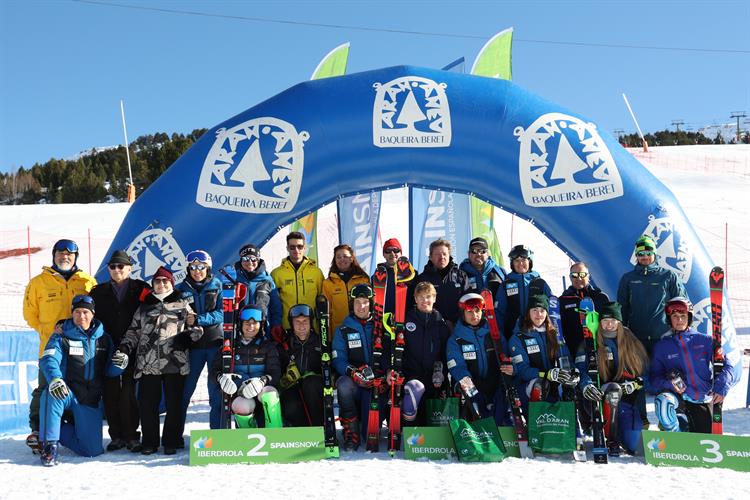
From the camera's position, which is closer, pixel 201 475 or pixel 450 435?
pixel 201 475

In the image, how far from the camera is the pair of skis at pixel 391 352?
461 cm

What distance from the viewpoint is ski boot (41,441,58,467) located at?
14.2 ft

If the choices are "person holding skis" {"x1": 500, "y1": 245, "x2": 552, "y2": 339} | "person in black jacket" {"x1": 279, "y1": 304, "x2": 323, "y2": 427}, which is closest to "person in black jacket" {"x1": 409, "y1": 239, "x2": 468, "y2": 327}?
"person holding skis" {"x1": 500, "y1": 245, "x2": 552, "y2": 339}

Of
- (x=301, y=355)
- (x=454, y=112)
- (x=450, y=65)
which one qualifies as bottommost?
(x=301, y=355)

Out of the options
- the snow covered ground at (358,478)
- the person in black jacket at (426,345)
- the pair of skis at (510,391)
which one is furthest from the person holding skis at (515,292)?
the snow covered ground at (358,478)

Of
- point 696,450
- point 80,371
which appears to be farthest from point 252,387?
point 696,450

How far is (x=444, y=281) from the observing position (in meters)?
5.44

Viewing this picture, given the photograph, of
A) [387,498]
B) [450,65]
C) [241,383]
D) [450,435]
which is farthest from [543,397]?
[450,65]

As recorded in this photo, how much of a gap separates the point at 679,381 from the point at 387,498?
227 centimetres

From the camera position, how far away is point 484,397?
4820 mm

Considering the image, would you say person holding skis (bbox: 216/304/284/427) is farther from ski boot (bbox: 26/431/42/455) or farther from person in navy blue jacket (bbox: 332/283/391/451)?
ski boot (bbox: 26/431/42/455)

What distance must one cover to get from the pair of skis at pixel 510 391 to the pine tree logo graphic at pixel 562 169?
1.58m

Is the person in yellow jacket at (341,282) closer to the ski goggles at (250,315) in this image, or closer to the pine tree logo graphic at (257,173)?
the ski goggles at (250,315)

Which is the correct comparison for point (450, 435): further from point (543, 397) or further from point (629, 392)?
point (629, 392)
